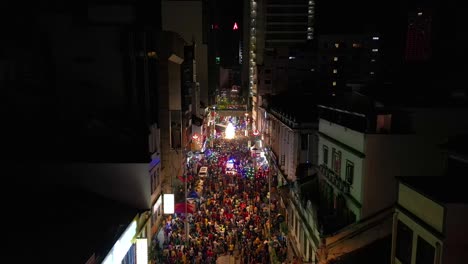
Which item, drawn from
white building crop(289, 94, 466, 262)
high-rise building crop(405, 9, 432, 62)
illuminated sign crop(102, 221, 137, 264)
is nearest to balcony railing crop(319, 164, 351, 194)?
white building crop(289, 94, 466, 262)

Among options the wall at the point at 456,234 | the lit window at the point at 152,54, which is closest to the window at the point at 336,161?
the wall at the point at 456,234

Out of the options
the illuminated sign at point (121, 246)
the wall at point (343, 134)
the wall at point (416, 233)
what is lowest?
the illuminated sign at point (121, 246)

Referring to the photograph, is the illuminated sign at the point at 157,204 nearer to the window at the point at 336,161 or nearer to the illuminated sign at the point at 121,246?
the illuminated sign at the point at 121,246

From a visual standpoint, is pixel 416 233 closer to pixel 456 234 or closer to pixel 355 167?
pixel 456 234

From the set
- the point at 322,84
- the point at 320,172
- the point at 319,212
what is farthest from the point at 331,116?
the point at 322,84

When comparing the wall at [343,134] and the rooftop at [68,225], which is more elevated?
the wall at [343,134]

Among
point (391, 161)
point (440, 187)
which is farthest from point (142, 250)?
point (440, 187)

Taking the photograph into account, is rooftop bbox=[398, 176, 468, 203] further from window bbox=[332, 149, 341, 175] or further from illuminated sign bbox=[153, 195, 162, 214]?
illuminated sign bbox=[153, 195, 162, 214]
